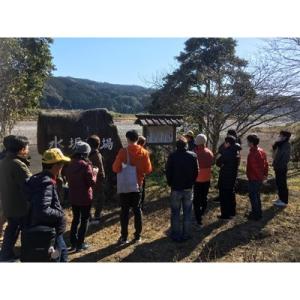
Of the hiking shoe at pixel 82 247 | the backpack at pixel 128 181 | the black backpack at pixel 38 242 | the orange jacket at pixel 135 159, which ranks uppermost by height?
the orange jacket at pixel 135 159

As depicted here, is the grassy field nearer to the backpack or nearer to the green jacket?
the backpack

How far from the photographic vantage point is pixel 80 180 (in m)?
5.11

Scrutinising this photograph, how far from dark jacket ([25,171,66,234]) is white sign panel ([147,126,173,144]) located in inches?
201

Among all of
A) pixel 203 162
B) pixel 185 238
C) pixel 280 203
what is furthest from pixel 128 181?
pixel 280 203

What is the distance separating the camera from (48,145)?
7.83 metres

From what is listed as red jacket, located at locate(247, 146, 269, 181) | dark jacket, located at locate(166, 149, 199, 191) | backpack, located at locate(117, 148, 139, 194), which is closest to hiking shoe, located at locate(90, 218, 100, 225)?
backpack, located at locate(117, 148, 139, 194)

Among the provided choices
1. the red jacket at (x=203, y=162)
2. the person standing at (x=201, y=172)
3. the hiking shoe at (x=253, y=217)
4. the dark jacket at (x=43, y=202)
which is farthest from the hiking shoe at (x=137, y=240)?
the dark jacket at (x=43, y=202)

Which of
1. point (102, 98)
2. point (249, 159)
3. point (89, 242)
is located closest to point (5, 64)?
point (89, 242)

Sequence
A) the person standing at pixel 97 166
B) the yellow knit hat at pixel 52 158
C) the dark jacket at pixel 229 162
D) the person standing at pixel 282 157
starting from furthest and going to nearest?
the person standing at pixel 282 157 < the dark jacket at pixel 229 162 < the person standing at pixel 97 166 < the yellow knit hat at pixel 52 158

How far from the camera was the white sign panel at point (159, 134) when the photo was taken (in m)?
8.74

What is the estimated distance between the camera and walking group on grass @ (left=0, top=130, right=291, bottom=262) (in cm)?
362

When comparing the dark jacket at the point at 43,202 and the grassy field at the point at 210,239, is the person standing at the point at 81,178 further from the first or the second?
the dark jacket at the point at 43,202

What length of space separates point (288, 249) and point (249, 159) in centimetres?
170

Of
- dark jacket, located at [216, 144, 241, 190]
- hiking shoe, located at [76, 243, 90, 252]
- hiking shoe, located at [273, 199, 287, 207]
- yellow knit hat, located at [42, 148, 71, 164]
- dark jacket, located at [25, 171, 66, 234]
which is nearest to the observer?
dark jacket, located at [25, 171, 66, 234]
